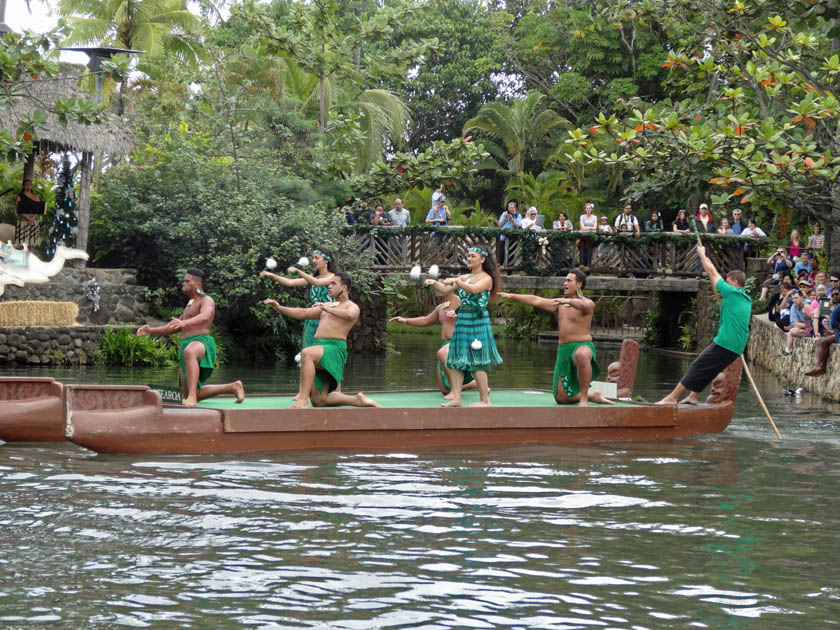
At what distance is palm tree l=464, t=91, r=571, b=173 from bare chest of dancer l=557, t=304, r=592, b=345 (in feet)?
74.2

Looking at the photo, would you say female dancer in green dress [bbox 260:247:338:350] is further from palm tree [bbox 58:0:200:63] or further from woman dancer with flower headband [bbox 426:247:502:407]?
palm tree [bbox 58:0:200:63]

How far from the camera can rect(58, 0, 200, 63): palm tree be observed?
2839 centimetres

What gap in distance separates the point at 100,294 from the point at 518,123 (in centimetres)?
1618

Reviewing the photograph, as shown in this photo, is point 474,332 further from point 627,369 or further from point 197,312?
point 197,312

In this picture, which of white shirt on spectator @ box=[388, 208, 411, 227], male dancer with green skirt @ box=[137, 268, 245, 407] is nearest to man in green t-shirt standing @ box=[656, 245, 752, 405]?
male dancer with green skirt @ box=[137, 268, 245, 407]

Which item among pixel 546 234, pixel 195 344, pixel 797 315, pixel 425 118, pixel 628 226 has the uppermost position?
pixel 425 118

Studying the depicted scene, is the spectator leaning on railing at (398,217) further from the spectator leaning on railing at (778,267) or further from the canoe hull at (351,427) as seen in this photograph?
the canoe hull at (351,427)

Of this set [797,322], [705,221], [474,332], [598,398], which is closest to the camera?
[474,332]

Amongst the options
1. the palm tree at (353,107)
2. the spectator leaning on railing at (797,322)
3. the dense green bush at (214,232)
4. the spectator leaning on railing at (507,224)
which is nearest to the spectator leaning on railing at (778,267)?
the spectator leaning on railing at (797,322)

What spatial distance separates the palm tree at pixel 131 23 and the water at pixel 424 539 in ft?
68.3

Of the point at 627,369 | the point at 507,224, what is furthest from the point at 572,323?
the point at 507,224

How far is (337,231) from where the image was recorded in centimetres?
2103

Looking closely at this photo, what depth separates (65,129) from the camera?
733 inches

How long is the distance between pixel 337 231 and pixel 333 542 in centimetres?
1488
